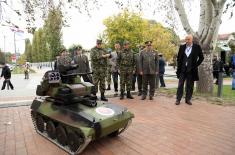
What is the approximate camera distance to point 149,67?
937 cm

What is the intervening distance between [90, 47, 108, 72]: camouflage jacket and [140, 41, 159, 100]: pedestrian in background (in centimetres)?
131

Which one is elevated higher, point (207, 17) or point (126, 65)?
point (207, 17)

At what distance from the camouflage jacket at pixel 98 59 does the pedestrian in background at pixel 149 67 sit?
131cm

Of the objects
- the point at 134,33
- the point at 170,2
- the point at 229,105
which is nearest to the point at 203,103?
the point at 229,105

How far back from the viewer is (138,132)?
579cm

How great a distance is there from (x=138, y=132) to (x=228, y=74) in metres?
19.3

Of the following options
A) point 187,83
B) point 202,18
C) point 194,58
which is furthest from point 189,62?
point 202,18

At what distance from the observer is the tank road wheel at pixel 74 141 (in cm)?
451

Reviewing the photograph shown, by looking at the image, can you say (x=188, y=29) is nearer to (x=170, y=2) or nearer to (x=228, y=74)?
(x=170, y=2)

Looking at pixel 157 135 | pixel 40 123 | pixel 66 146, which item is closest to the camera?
pixel 66 146

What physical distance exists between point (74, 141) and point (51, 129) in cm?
83

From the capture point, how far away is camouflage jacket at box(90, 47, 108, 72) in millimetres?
9000

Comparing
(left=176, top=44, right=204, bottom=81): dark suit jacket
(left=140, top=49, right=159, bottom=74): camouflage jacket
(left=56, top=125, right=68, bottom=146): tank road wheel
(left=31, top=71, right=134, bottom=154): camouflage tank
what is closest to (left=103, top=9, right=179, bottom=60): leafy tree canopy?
(left=140, top=49, right=159, bottom=74): camouflage jacket

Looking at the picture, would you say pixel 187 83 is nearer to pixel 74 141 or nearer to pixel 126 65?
pixel 126 65
